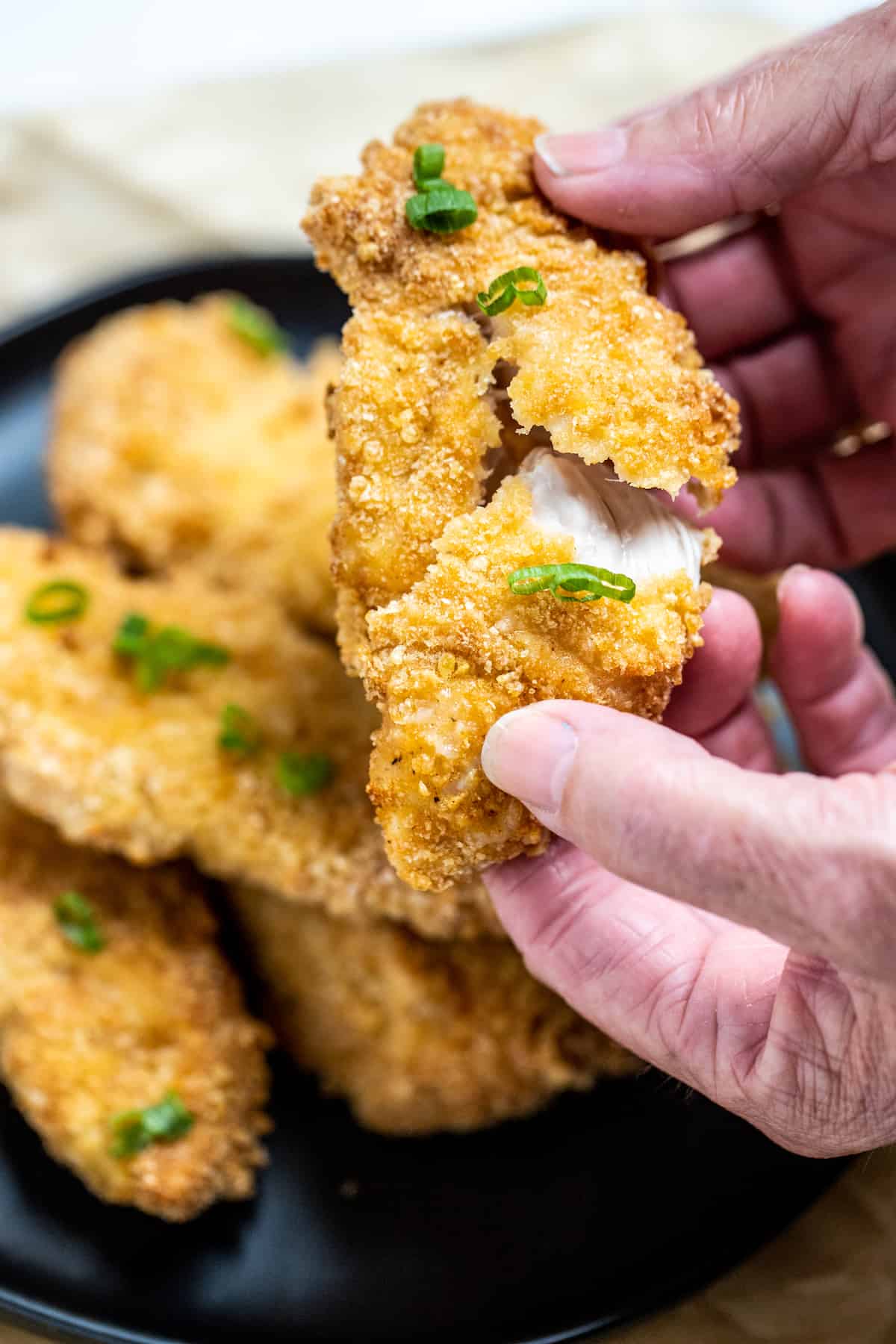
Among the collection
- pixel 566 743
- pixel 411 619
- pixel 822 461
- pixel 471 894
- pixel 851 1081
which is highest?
pixel 411 619

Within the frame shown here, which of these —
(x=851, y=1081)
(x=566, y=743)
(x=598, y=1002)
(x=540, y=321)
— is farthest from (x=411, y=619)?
(x=851, y=1081)

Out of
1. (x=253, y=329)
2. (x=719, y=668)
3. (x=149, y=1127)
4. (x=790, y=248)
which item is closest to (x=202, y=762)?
(x=149, y=1127)

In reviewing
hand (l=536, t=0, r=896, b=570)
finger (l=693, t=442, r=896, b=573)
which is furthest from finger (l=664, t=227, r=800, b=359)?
finger (l=693, t=442, r=896, b=573)

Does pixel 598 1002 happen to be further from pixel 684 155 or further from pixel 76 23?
pixel 76 23

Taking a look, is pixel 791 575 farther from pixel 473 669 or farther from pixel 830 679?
pixel 473 669

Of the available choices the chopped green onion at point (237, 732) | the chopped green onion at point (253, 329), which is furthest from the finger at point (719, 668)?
the chopped green onion at point (253, 329)

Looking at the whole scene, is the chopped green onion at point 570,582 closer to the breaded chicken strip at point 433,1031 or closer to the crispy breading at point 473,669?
the crispy breading at point 473,669
